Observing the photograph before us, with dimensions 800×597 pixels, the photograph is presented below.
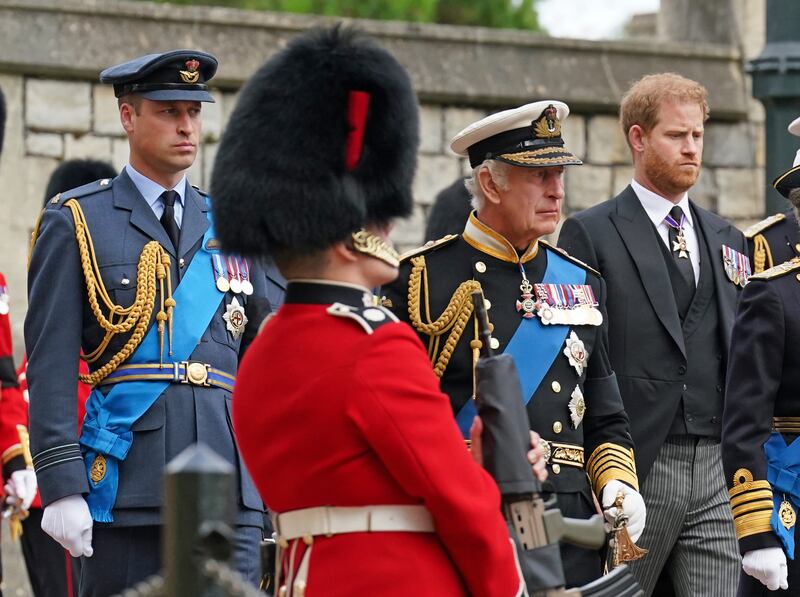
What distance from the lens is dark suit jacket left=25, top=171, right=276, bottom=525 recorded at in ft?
18.1

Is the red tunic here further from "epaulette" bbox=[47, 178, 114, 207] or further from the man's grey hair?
"epaulette" bbox=[47, 178, 114, 207]

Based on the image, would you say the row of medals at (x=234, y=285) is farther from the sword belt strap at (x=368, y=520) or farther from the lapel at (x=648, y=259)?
the sword belt strap at (x=368, y=520)

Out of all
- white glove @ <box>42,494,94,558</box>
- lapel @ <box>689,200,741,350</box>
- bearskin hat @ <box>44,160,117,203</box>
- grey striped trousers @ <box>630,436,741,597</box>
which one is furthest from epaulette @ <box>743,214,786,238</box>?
bearskin hat @ <box>44,160,117,203</box>

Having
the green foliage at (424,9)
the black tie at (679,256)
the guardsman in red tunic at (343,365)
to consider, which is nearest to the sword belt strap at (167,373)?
the guardsman in red tunic at (343,365)

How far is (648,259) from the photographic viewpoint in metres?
6.68

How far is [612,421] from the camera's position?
18.8ft

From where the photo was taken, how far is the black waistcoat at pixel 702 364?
6543 millimetres

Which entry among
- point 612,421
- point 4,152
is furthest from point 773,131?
point 4,152

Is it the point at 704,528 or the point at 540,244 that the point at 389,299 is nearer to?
the point at 540,244

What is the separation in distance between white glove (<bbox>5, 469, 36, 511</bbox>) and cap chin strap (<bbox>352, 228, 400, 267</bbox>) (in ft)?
13.0

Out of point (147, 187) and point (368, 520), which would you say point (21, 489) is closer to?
point (147, 187)

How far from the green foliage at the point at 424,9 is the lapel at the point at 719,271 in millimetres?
15368

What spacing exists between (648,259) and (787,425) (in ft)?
3.51

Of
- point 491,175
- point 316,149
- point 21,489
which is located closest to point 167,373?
point 491,175
